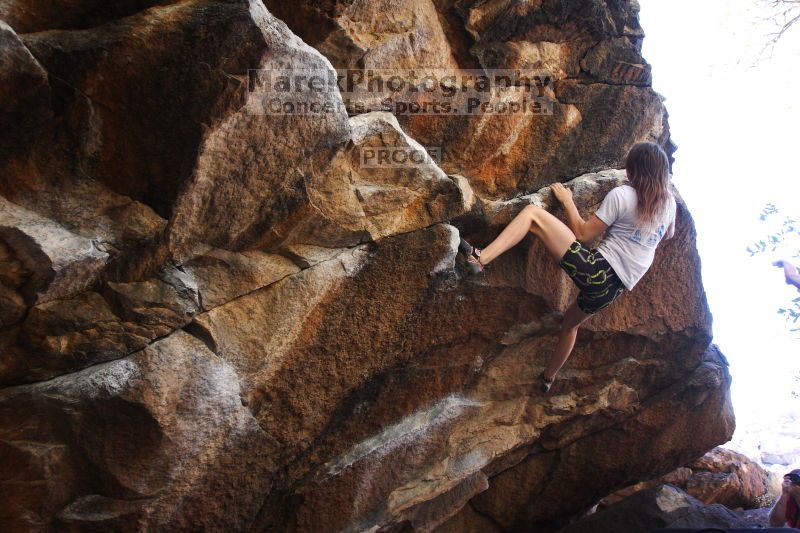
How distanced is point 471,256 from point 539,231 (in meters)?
0.62

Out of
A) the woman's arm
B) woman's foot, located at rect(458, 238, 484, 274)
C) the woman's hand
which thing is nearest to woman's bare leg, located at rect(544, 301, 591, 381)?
the woman's arm

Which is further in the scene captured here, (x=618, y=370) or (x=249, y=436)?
(x=618, y=370)

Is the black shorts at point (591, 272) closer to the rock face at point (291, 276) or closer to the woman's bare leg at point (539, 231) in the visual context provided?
the woman's bare leg at point (539, 231)

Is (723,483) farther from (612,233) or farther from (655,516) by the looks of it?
(612,233)

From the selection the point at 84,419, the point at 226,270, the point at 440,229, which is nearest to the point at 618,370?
the point at 440,229

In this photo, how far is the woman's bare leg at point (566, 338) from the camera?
5.62m

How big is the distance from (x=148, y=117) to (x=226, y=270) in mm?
1079

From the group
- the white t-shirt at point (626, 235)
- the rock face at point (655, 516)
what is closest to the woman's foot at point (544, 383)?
the white t-shirt at point (626, 235)

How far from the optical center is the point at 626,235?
5.13 meters

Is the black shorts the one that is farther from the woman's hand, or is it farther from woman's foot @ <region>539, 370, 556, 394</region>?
woman's foot @ <region>539, 370, 556, 394</region>

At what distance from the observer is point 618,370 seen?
6684mm

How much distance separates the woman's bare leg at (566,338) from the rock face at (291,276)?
182mm

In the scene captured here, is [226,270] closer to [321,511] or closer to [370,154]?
[370,154]

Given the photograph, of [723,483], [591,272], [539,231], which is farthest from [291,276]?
[723,483]
